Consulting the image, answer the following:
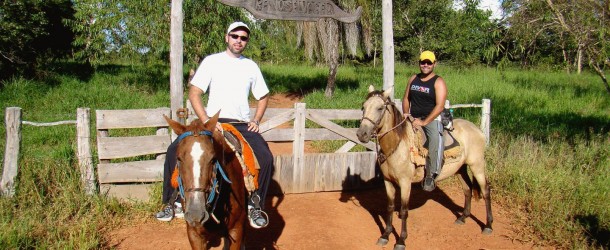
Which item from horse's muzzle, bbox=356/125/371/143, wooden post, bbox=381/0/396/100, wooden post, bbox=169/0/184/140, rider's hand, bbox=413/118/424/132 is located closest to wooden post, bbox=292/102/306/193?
wooden post, bbox=381/0/396/100

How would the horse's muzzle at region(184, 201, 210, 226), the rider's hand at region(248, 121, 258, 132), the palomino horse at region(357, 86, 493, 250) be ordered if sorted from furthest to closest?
the palomino horse at region(357, 86, 493, 250) < the rider's hand at region(248, 121, 258, 132) < the horse's muzzle at region(184, 201, 210, 226)

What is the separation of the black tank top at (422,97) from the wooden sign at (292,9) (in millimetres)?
2139

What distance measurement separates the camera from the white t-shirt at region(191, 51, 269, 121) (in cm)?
429

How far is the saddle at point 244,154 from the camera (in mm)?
3918

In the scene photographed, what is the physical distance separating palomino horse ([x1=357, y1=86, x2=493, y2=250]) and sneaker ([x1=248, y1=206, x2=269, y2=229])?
1.71 metres

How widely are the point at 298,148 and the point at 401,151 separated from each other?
2425 mm

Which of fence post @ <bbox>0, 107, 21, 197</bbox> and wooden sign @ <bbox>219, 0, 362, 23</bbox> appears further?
wooden sign @ <bbox>219, 0, 362, 23</bbox>

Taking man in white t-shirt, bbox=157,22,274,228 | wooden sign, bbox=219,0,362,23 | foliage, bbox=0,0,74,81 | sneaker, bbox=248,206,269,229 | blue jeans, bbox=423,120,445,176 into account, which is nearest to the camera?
sneaker, bbox=248,206,269,229

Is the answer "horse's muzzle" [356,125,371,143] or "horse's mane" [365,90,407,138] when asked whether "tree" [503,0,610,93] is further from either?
"horse's muzzle" [356,125,371,143]

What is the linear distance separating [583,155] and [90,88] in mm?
15325

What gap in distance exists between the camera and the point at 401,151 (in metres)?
5.89

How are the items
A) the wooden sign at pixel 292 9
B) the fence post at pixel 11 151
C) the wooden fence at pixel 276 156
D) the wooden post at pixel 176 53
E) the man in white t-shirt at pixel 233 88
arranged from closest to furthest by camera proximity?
the man in white t-shirt at pixel 233 88, the fence post at pixel 11 151, the wooden fence at pixel 276 156, the wooden post at pixel 176 53, the wooden sign at pixel 292 9

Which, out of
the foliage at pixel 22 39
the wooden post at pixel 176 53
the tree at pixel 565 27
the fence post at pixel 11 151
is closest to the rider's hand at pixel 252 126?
the wooden post at pixel 176 53

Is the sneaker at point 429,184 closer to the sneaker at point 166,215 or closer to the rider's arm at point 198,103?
the rider's arm at point 198,103
